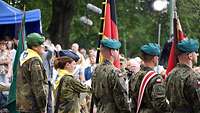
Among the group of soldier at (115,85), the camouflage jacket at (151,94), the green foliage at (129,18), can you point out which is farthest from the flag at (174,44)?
the green foliage at (129,18)

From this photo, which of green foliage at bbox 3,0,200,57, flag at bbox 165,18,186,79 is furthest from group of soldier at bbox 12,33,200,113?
green foliage at bbox 3,0,200,57

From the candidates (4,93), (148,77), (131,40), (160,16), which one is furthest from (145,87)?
(131,40)

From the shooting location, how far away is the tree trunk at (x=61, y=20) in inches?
997

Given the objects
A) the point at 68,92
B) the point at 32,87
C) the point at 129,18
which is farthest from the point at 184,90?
the point at 129,18

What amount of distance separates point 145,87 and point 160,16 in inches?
1066

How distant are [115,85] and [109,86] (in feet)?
0.41

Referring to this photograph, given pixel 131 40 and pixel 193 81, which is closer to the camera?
pixel 193 81

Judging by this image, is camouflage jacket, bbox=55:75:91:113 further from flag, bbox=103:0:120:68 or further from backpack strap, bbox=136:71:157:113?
backpack strap, bbox=136:71:157:113

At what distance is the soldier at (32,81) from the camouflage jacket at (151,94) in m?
1.57

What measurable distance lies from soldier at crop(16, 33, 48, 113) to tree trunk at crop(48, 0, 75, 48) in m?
14.8

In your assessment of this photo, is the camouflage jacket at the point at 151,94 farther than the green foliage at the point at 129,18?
No

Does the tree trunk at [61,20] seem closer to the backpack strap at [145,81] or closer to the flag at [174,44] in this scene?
the flag at [174,44]

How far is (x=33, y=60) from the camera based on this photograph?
1020cm

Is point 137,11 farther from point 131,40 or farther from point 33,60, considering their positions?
point 33,60
